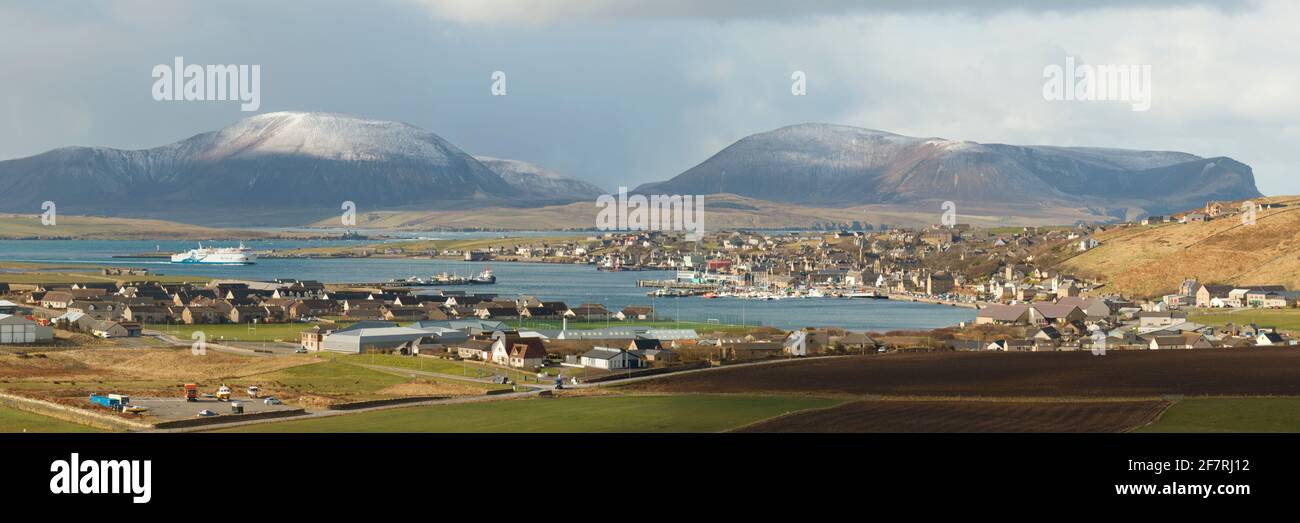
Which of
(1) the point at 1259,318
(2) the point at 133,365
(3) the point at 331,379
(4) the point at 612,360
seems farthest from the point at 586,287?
(3) the point at 331,379

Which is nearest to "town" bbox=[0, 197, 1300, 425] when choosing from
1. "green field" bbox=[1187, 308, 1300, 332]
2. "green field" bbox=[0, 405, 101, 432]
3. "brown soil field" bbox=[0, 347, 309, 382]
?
"green field" bbox=[1187, 308, 1300, 332]

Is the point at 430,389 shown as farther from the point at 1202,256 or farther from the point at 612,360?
the point at 1202,256

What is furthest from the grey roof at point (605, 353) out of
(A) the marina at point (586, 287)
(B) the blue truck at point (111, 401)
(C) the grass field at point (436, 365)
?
(A) the marina at point (586, 287)

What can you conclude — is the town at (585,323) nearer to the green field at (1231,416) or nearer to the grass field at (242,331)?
the grass field at (242,331)

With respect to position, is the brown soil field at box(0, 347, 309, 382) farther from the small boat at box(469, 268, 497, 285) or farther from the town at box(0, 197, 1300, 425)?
the small boat at box(469, 268, 497, 285)
